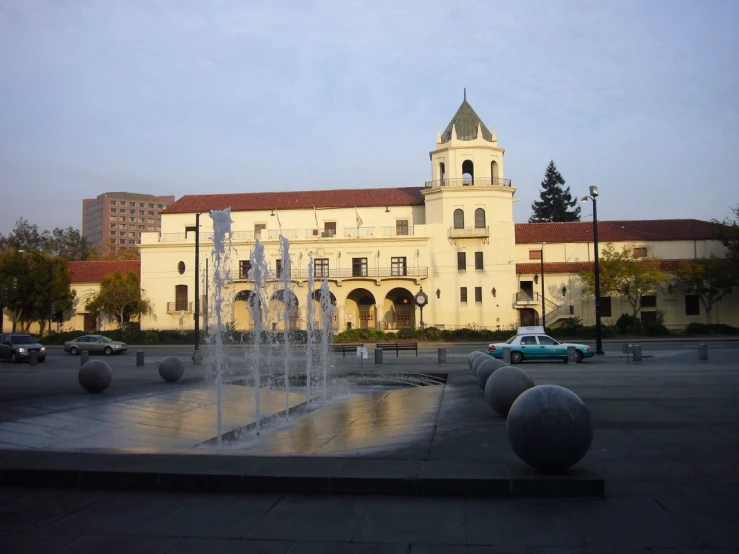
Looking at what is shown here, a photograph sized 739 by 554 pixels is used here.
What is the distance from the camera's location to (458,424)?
1180 cm

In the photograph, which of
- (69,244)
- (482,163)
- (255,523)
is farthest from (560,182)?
(255,523)

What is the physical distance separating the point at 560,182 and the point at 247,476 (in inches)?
3980

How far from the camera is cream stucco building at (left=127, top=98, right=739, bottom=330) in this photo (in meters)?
62.6

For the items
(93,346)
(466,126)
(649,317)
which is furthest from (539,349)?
(466,126)

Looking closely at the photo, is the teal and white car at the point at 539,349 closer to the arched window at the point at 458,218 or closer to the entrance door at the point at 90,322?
the arched window at the point at 458,218

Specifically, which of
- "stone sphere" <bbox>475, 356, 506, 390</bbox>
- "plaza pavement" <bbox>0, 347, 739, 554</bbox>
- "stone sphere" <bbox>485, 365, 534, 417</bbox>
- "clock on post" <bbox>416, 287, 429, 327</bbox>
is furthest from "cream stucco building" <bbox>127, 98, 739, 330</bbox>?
"plaza pavement" <bbox>0, 347, 739, 554</bbox>

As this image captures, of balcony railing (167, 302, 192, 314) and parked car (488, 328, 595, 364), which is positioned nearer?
parked car (488, 328, 595, 364)

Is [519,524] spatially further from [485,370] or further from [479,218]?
[479,218]

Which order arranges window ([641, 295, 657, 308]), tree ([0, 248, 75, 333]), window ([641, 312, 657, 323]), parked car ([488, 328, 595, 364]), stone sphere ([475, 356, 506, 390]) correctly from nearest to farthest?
stone sphere ([475, 356, 506, 390]) → parked car ([488, 328, 595, 364]) → window ([641, 312, 657, 323]) → window ([641, 295, 657, 308]) → tree ([0, 248, 75, 333])

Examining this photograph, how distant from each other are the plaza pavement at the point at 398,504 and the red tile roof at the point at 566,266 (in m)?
53.0

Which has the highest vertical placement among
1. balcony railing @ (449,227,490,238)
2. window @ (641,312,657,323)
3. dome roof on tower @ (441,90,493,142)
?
dome roof on tower @ (441,90,493,142)

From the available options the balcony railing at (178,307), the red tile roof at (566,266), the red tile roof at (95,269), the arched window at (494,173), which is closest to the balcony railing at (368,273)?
the balcony railing at (178,307)

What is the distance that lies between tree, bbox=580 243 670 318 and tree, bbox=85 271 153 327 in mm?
43574

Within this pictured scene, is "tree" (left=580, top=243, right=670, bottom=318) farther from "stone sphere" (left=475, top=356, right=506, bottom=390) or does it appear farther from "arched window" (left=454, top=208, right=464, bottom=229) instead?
"stone sphere" (left=475, top=356, right=506, bottom=390)
